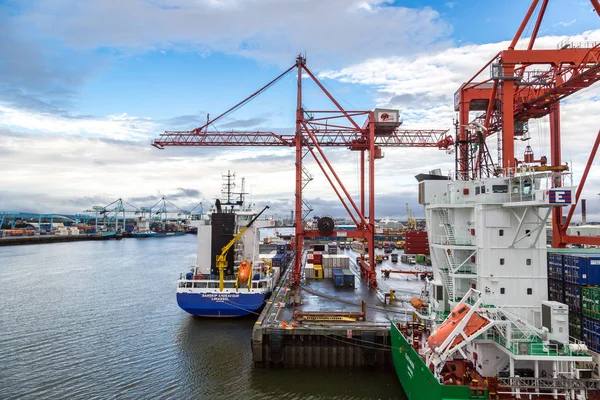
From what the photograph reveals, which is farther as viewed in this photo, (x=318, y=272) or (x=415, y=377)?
(x=318, y=272)

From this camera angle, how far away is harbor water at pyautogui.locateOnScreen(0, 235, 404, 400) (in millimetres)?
16828

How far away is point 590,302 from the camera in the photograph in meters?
12.6

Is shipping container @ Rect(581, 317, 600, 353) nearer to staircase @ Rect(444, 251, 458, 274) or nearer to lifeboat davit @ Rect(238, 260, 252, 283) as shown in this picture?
staircase @ Rect(444, 251, 458, 274)

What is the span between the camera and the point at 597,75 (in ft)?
65.6

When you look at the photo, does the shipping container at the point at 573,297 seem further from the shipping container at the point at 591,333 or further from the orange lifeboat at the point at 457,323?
the orange lifeboat at the point at 457,323

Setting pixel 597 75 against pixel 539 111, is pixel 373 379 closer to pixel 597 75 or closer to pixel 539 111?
pixel 597 75

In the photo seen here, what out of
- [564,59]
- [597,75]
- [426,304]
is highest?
[564,59]

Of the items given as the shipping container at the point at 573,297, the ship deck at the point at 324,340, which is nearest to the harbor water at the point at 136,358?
the ship deck at the point at 324,340

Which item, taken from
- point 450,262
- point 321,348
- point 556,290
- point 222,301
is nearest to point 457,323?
point 450,262

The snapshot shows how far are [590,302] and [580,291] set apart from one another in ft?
2.30

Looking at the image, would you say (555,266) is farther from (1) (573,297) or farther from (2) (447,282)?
(2) (447,282)

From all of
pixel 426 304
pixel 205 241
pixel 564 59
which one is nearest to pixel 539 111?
pixel 564 59

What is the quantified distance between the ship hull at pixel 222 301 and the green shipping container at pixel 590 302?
737 inches

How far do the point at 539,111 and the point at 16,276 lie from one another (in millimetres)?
61264
